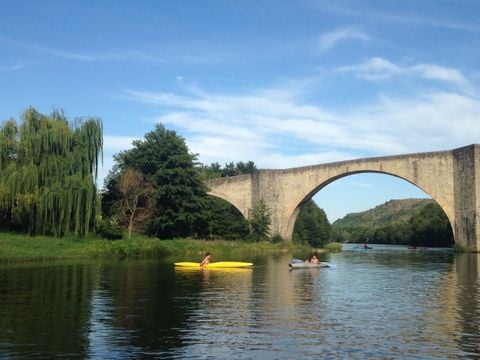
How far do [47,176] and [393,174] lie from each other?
23095 millimetres

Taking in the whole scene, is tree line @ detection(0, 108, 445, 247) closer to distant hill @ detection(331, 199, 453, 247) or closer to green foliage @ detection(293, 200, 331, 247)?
green foliage @ detection(293, 200, 331, 247)

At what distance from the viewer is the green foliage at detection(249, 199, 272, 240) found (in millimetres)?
44531

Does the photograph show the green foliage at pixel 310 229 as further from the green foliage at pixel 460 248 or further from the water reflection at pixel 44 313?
the water reflection at pixel 44 313

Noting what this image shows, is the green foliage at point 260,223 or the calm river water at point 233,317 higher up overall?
the green foliage at point 260,223

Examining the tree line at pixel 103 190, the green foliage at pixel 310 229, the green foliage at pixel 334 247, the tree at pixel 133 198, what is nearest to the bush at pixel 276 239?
the tree line at pixel 103 190

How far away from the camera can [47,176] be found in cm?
2747

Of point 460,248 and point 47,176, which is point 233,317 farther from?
point 460,248

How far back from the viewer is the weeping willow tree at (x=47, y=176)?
87.1 ft

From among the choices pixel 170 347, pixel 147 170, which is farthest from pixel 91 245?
pixel 170 347

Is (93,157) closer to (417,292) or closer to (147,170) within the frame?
(147,170)

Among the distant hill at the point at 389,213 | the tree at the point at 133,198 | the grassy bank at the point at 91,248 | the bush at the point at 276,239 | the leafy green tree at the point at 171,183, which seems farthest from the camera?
the distant hill at the point at 389,213

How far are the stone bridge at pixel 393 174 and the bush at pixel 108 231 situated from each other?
16798 mm

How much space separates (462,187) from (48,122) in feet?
81.0

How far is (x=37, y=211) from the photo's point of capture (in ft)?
87.7
